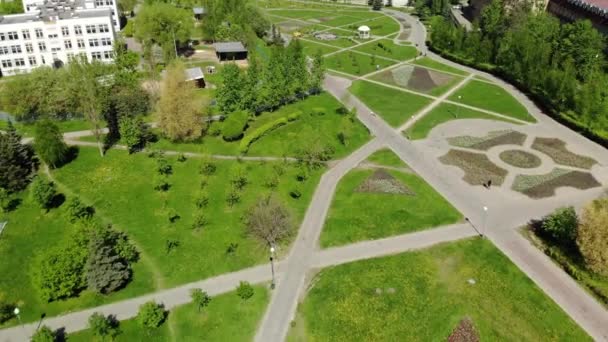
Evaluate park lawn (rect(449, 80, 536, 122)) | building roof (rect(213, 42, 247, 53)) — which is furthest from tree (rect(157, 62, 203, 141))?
park lawn (rect(449, 80, 536, 122))

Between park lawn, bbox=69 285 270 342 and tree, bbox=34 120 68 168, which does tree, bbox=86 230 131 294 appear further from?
tree, bbox=34 120 68 168

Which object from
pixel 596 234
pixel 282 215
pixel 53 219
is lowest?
pixel 53 219

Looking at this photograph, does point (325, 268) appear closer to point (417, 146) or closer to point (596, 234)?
point (596, 234)

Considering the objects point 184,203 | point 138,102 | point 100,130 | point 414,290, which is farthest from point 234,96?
point 414,290

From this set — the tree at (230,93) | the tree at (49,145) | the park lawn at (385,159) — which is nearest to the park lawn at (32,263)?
the tree at (49,145)

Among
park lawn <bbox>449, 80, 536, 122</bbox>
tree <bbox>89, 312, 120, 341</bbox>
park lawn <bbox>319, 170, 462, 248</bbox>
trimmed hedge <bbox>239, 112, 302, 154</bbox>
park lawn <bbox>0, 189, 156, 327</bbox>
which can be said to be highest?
park lawn <bbox>449, 80, 536, 122</bbox>

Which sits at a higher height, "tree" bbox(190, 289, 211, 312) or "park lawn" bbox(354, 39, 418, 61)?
"park lawn" bbox(354, 39, 418, 61)

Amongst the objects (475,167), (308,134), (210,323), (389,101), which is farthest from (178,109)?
(475,167)
